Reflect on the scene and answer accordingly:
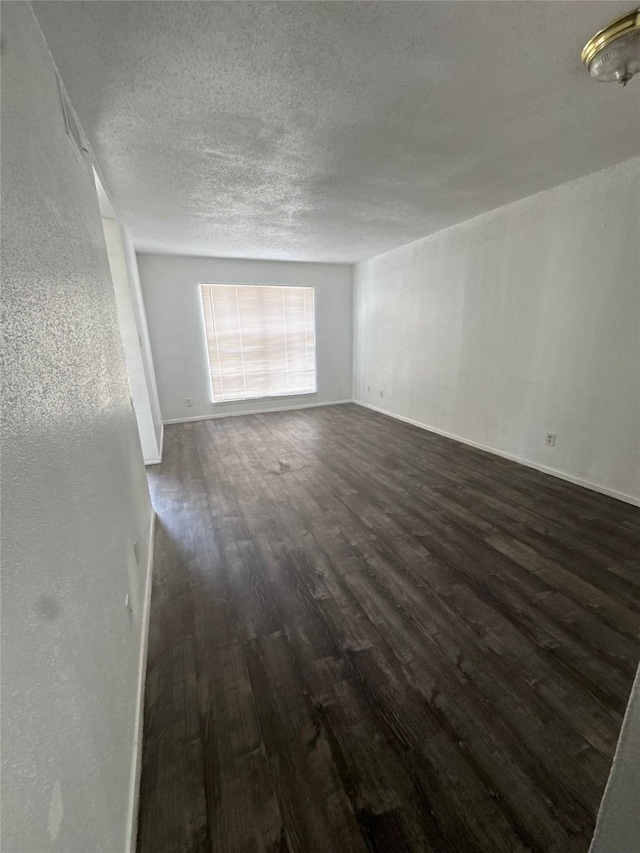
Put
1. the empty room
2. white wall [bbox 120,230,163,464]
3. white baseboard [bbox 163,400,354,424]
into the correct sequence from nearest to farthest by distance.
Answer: the empty room < white wall [bbox 120,230,163,464] < white baseboard [bbox 163,400,354,424]

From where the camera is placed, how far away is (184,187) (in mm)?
2498

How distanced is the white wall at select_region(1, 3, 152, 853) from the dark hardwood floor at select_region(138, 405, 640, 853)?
0.28 meters

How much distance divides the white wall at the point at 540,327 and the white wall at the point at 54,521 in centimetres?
333

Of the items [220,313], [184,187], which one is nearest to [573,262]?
[184,187]

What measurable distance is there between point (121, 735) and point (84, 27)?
90.2 inches

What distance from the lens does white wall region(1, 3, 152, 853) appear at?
508 mm

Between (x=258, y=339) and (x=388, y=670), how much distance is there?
4.95m

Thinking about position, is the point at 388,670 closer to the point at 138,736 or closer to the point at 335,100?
the point at 138,736

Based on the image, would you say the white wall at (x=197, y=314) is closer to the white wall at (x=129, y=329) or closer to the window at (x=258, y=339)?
the window at (x=258, y=339)

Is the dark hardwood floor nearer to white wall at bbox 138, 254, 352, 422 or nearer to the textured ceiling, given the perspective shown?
the textured ceiling

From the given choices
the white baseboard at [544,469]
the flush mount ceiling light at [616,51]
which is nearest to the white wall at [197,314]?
the white baseboard at [544,469]

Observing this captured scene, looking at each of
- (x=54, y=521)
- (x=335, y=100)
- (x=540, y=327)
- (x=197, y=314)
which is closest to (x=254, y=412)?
(x=197, y=314)

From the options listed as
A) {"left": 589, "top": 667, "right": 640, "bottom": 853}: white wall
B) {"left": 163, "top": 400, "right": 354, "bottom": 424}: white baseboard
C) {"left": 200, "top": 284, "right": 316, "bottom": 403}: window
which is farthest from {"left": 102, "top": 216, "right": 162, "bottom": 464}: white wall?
{"left": 589, "top": 667, "right": 640, "bottom": 853}: white wall

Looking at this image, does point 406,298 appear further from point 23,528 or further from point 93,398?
point 23,528
